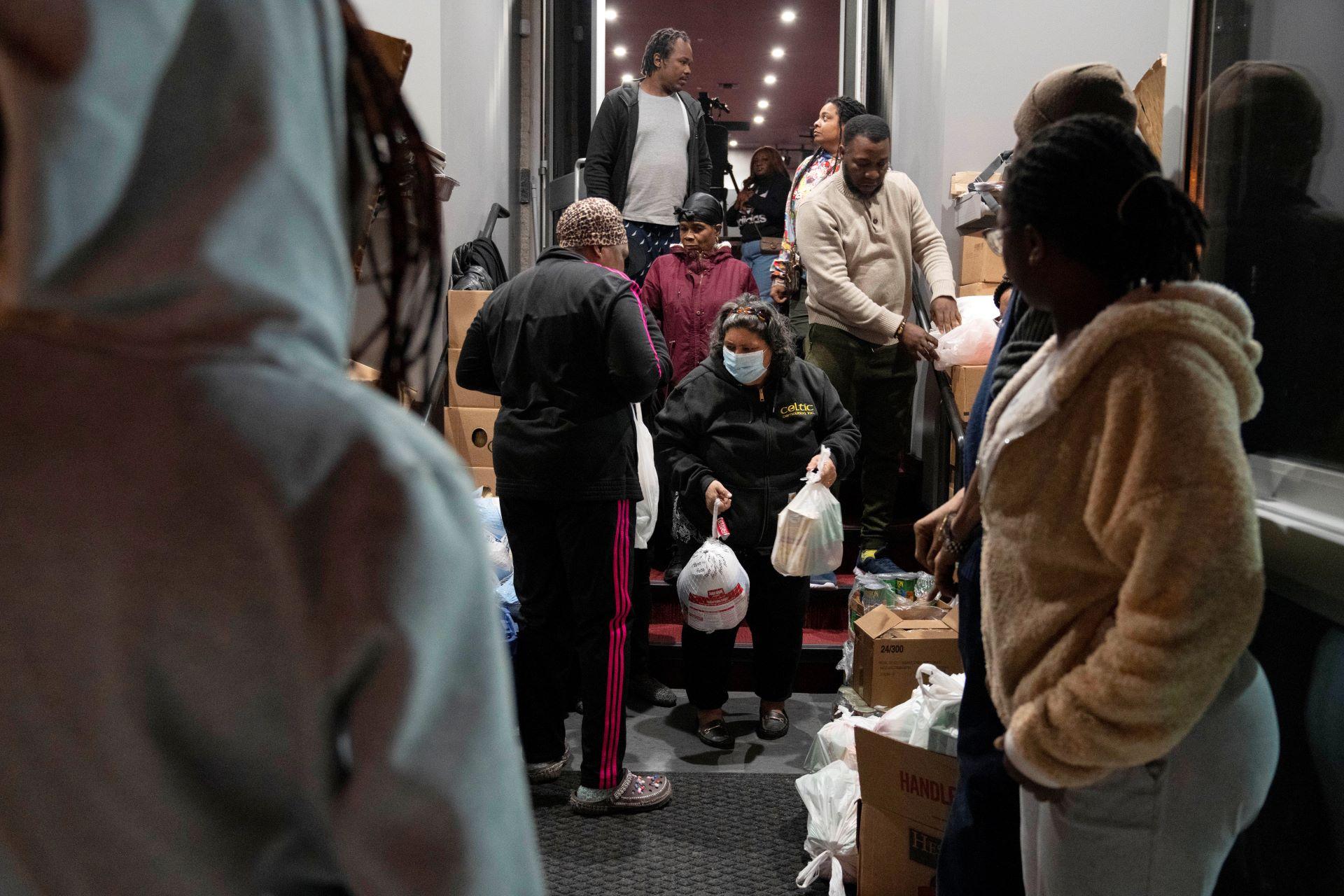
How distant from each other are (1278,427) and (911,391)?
2958 millimetres

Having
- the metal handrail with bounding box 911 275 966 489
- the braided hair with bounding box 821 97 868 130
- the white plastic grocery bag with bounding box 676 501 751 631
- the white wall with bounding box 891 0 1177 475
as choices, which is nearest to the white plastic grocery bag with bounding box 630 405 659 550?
the white plastic grocery bag with bounding box 676 501 751 631

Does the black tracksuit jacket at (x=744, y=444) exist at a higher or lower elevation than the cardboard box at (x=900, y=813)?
higher

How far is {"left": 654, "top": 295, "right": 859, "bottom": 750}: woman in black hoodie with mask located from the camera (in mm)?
3701

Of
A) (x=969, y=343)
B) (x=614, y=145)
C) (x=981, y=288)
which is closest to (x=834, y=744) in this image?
(x=969, y=343)

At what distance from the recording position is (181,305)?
0.48m

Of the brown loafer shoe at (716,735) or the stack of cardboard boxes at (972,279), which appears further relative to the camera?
the stack of cardboard boxes at (972,279)

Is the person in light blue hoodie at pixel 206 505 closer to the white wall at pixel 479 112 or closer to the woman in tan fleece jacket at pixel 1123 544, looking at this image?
the woman in tan fleece jacket at pixel 1123 544

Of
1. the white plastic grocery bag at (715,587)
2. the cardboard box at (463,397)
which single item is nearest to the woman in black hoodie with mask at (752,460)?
the white plastic grocery bag at (715,587)

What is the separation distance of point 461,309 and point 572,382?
1.83m

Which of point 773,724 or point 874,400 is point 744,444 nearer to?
point 773,724

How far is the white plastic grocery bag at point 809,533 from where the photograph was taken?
3.49 meters

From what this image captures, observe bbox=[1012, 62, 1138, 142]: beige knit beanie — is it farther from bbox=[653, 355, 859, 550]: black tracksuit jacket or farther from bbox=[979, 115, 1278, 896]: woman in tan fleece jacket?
bbox=[653, 355, 859, 550]: black tracksuit jacket

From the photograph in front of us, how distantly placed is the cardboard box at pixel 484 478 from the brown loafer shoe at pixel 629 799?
63.7 inches

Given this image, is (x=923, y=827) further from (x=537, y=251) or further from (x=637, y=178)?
(x=537, y=251)
